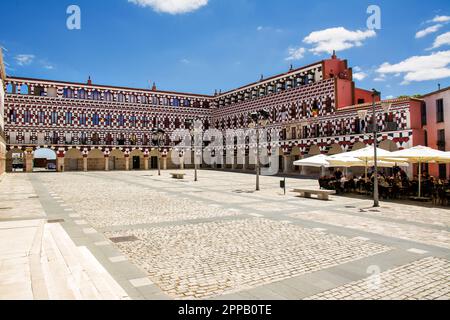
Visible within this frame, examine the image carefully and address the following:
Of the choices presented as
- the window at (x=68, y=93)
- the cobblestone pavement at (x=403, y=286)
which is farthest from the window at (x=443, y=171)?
the window at (x=68, y=93)

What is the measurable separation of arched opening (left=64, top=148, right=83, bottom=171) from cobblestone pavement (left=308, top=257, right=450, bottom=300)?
49.1 m

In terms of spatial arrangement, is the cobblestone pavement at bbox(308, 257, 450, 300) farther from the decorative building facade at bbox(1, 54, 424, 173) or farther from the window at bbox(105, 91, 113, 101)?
the window at bbox(105, 91, 113, 101)

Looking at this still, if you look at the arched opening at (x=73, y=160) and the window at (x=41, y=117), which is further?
the arched opening at (x=73, y=160)

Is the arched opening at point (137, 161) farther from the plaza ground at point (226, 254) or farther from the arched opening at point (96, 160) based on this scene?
the plaza ground at point (226, 254)

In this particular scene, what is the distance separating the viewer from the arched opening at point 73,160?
1905 inches

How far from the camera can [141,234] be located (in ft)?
29.8

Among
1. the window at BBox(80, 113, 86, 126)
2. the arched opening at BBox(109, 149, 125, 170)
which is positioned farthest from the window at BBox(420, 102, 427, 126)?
the window at BBox(80, 113, 86, 126)

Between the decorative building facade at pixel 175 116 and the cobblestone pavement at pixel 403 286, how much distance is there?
25450 millimetres

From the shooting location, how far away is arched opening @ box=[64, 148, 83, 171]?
159ft

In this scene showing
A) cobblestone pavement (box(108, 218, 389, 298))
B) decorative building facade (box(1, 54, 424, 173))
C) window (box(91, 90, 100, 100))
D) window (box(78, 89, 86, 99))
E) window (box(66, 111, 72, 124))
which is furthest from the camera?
window (box(91, 90, 100, 100))

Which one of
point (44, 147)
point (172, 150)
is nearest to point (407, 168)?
point (172, 150)

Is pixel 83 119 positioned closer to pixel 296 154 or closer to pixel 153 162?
pixel 153 162

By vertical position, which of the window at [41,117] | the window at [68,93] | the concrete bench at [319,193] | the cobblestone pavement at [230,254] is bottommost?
the cobblestone pavement at [230,254]
